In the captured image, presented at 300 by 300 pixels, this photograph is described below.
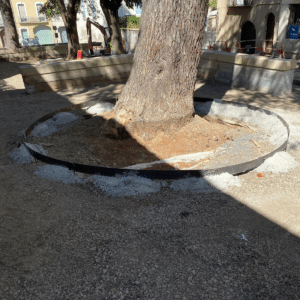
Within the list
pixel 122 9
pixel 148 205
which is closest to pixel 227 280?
pixel 148 205

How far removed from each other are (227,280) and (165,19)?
12.3ft

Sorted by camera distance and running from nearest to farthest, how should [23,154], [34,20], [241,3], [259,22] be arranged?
[23,154]
[259,22]
[241,3]
[34,20]

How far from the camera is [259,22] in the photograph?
774 inches

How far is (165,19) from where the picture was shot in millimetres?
4383

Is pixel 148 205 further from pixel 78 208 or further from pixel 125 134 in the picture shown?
pixel 125 134

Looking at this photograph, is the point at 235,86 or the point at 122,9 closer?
the point at 235,86

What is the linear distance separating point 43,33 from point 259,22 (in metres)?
37.5

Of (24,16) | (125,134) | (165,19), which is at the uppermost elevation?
(24,16)

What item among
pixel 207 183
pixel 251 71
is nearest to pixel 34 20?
pixel 251 71

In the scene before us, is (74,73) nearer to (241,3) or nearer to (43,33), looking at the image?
(241,3)

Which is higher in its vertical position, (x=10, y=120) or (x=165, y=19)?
(x=165, y=19)

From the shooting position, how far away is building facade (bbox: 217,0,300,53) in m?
17.0

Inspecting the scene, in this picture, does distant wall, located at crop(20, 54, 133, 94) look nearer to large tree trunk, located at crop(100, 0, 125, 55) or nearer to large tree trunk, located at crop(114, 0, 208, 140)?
large tree trunk, located at crop(114, 0, 208, 140)

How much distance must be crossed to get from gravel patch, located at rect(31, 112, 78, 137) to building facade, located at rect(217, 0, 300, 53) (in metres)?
15.4
